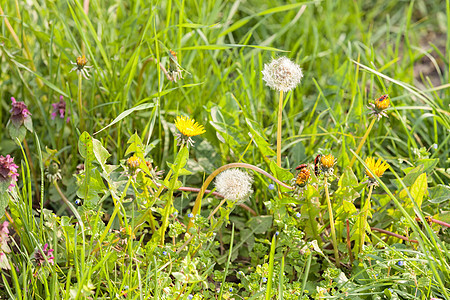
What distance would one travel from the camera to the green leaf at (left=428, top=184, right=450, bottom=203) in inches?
74.0

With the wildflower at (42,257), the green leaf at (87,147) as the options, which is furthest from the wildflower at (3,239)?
the green leaf at (87,147)

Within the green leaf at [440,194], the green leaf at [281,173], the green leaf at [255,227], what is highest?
the green leaf at [281,173]

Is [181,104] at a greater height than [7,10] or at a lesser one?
lesser

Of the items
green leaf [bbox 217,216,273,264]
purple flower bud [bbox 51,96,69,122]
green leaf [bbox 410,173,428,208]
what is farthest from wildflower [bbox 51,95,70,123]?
green leaf [bbox 410,173,428,208]

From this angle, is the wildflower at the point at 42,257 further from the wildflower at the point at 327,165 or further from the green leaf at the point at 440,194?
the green leaf at the point at 440,194

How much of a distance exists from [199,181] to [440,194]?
→ 3.35 ft

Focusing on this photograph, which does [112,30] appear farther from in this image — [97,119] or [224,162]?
[224,162]

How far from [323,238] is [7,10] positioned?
79.5 inches

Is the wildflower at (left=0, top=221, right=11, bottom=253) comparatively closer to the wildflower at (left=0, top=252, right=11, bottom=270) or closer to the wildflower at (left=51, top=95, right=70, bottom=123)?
the wildflower at (left=0, top=252, right=11, bottom=270)

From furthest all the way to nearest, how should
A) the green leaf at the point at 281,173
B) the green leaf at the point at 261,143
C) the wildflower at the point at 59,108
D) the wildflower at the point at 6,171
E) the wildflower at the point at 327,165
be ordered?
the wildflower at the point at 59,108 → the green leaf at the point at 261,143 → the green leaf at the point at 281,173 → the wildflower at the point at 327,165 → the wildflower at the point at 6,171

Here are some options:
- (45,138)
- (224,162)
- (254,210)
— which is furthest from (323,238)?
(45,138)

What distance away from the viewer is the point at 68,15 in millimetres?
3041

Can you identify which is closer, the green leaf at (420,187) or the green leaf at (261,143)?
the green leaf at (420,187)

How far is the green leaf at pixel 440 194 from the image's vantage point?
6.16 ft
